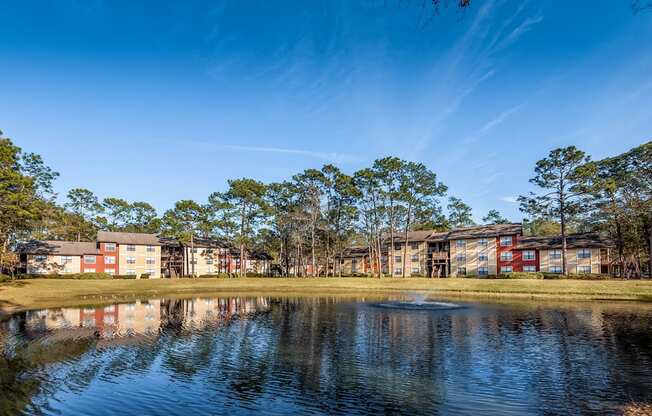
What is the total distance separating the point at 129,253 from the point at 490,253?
243 feet

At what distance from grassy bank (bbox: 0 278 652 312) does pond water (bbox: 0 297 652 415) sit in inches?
574

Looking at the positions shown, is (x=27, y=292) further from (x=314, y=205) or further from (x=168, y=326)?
(x=314, y=205)

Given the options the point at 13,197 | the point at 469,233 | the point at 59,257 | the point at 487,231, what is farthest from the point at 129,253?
the point at 487,231

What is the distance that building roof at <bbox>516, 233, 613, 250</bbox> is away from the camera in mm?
73875

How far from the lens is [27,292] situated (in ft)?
153

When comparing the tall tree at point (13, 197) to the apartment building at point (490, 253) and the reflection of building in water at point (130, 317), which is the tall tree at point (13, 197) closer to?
the reflection of building in water at point (130, 317)

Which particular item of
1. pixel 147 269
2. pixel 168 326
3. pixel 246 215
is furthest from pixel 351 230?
pixel 168 326

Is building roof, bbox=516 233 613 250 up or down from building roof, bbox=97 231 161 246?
down

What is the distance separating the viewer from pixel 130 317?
33094 millimetres

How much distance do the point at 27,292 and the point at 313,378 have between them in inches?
1765

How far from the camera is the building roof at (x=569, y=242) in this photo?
7388 cm

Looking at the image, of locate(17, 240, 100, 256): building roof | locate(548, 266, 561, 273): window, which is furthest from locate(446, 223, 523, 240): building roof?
locate(17, 240, 100, 256): building roof

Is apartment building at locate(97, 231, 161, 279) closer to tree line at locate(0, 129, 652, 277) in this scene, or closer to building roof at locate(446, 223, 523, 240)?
tree line at locate(0, 129, 652, 277)

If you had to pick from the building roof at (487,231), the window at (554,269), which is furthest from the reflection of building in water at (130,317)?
the window at (554,269)
